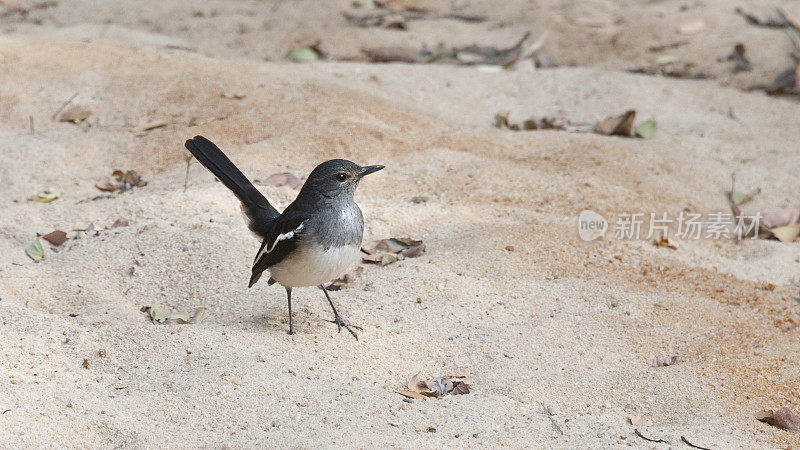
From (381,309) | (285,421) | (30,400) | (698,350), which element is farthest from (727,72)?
(30,400)

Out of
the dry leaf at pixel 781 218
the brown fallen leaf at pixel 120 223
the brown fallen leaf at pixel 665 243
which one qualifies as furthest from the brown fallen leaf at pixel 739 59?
the brown fallen leaf at pixel 120 223

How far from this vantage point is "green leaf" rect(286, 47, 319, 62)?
783 centimetres

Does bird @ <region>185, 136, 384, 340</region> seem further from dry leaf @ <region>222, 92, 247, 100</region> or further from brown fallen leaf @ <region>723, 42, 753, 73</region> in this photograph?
brown fallen leaf @ <region>723, 42, 753, 73</region>

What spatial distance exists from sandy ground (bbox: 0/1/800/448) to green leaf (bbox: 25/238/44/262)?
0.07 m

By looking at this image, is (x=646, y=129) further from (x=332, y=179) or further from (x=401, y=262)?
(x=332, y=179)

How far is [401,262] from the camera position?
4.70 m

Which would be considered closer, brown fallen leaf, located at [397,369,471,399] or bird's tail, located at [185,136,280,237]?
brown fallen leaf, located at [397,369,471,399]

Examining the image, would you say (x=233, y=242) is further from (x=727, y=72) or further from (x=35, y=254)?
(x=727, y=72)

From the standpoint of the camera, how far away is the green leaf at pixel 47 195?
17.4 ft

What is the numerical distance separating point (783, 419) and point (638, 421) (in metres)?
0.60

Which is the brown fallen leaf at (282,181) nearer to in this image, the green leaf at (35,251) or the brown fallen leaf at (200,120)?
the brown fallen leaf at (200,120)

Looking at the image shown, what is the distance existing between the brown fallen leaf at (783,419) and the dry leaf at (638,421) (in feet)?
1.58

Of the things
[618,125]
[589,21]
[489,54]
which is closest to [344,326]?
[618,125]

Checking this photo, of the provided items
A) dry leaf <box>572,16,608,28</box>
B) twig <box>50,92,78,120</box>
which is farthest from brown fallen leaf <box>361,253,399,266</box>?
dry leaf <box>572,16,608,28</box>
